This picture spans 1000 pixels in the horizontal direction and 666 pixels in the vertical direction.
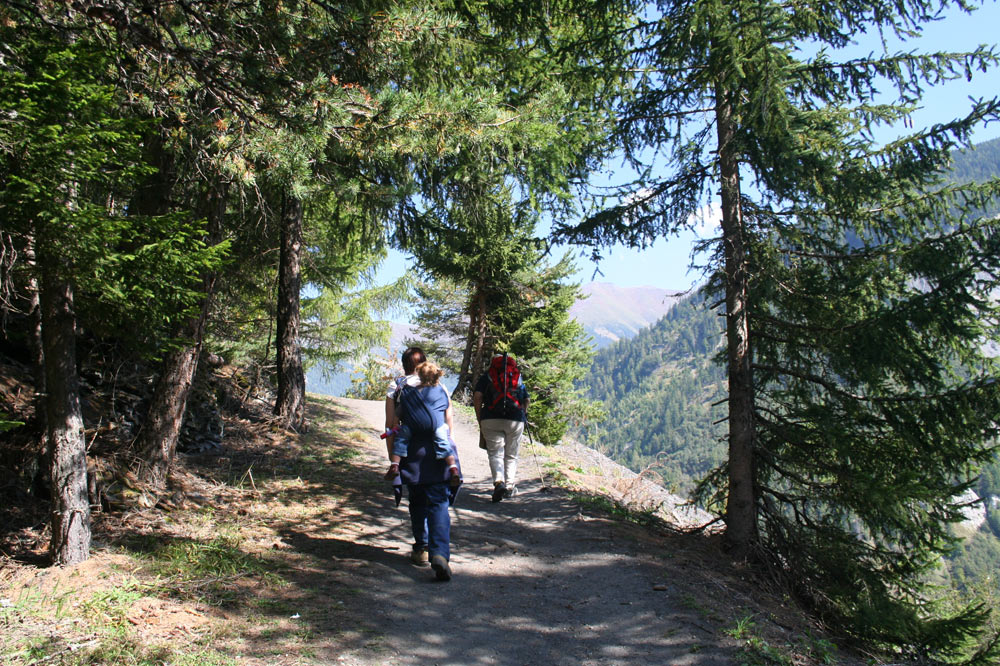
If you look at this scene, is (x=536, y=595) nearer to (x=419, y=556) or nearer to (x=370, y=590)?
(x=419, y=556)

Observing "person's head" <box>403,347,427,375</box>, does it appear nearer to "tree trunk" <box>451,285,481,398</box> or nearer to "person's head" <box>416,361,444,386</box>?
"person's head" <box>416,361,444,386</box>

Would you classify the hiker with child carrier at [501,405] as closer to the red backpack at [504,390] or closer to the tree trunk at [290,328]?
the red backpack at [504,390]

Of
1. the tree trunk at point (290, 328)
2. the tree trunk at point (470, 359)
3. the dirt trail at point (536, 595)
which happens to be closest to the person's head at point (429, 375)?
the dirt trail at point (536, 595)

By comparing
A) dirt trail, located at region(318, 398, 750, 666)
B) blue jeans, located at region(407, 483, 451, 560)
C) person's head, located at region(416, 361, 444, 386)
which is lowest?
dirt trail, located at region(318, 398, 750, 666)

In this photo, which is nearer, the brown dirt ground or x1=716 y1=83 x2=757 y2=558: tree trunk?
the brown dirt ground

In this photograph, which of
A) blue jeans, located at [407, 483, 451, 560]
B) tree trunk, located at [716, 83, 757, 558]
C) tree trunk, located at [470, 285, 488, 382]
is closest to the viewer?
blue jeans, located at [407, 483, 451, 560]

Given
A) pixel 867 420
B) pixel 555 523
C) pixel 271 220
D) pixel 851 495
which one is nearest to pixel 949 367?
pixel 867 420

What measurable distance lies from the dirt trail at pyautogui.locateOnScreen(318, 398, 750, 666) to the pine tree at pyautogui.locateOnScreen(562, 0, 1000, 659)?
1.58 metres

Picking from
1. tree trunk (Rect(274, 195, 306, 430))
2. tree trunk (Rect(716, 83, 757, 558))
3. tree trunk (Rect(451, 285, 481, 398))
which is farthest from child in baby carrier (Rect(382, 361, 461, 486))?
tree trunk (Rect(451, 285, 481, 398))

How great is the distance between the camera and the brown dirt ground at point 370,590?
385 cm

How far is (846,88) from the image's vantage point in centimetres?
688

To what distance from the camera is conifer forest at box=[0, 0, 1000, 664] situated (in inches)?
179

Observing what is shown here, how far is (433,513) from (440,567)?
458 mm

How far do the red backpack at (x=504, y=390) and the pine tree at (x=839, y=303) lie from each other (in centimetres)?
268
